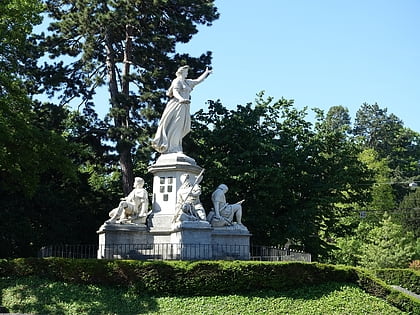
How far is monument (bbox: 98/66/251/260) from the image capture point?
57.3 feet

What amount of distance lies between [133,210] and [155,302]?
488cm

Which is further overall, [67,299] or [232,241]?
[232,241]

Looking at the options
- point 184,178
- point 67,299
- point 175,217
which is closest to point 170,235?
point 175,217

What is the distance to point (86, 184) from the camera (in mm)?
27328

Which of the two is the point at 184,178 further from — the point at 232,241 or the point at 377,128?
the point at 377,128

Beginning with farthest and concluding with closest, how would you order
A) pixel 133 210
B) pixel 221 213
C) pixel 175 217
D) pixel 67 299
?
1. pixel 221 213
2. pixel 133 210
3. pixel 175 217
4. pixel 67 299

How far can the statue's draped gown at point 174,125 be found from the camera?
20.3m

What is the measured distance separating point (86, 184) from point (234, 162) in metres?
7.49

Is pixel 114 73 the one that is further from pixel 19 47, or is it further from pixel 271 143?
pixel 271 143

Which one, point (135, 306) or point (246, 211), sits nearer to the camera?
point (135, 306)

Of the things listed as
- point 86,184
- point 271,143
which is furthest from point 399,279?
point 86,184

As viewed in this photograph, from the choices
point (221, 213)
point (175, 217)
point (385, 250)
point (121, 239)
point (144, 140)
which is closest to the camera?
point (175, 217)

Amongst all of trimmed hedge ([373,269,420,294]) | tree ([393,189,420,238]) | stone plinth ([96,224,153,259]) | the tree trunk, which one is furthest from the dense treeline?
tree ([393,189,420,238])

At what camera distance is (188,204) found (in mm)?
17891
